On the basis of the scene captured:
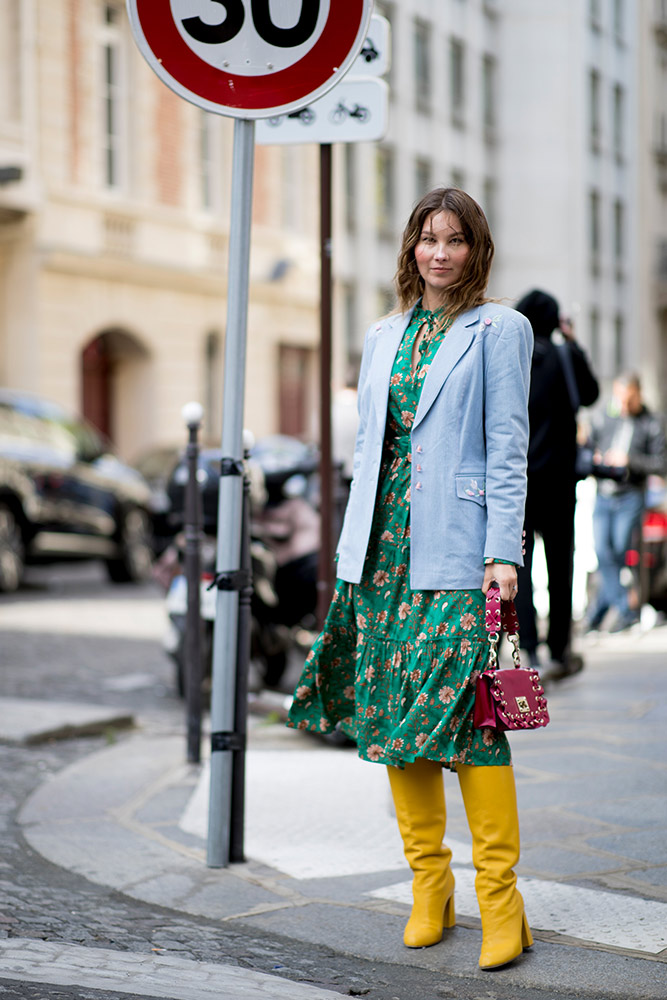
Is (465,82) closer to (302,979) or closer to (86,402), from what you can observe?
(86,402)

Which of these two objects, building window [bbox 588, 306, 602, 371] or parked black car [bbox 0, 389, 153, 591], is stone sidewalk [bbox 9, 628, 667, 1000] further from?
building window [bbox 588, 306, 602, 371]

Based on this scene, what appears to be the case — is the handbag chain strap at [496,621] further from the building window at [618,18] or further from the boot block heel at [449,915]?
the building window at [618,18]

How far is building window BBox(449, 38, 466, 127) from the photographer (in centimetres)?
4044

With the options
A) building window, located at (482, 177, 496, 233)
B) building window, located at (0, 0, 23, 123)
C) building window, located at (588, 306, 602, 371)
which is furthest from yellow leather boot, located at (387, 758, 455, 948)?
building window, located at (588, 306, 602, 371)

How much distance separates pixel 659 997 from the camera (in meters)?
3.50

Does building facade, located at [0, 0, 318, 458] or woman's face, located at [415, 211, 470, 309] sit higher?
building facade, located at [0, 0, 318, 458]

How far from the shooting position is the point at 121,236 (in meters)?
26.4

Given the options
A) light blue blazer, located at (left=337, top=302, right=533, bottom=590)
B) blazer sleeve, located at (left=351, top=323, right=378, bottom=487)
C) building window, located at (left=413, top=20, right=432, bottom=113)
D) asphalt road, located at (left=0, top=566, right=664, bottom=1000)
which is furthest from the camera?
building window, located at (left=413, top=20, right=432, bottom=113)

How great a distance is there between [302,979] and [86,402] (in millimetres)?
24199

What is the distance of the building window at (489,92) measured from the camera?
4231 cm

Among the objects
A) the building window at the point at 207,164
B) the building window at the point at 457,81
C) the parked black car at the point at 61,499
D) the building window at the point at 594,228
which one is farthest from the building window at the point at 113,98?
the building window at the point at 594,228

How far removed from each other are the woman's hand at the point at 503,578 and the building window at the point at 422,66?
3609 centimetres

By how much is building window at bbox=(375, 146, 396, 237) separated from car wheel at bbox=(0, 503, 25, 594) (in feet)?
74.6

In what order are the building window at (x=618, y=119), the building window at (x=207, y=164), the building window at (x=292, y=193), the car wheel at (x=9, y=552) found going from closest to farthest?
the car wheel at (x=9, y=552) → the building window at (x=207, y=164) → the building window at (x=292, y=193) → the building window at (x=618, y=119)
